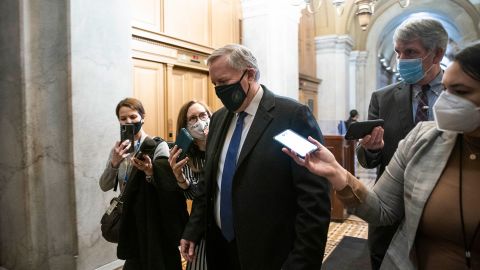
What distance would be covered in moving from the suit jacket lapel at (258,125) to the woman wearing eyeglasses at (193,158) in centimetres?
52

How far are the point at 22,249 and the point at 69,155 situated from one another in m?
0.95

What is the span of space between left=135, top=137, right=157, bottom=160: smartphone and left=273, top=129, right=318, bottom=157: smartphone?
124 cm

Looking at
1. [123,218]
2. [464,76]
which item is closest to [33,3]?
[123,218]

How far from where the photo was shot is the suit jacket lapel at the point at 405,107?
2.01 m

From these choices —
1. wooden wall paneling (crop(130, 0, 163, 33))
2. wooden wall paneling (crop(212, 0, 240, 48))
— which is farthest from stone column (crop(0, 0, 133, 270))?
wooden wall paneling (crop(212, 0, 240, 48))

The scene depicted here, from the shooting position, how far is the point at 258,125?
179 cm

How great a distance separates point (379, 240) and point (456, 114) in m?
1.03

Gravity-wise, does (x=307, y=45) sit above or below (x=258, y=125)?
above

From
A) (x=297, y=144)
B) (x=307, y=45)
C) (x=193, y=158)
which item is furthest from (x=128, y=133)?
(x=307, y=45)

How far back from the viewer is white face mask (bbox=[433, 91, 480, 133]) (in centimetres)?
118

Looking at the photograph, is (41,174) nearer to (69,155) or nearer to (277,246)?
(69,155)

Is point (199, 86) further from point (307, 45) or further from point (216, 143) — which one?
point (307, 45)

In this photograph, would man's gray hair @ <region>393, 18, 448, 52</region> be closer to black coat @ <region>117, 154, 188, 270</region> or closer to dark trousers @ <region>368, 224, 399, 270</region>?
dark trousers @ <region>368, 224, 399, 270</region>

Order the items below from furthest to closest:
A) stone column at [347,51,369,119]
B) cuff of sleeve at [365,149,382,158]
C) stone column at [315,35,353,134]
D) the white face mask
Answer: stone column at [347,51,369,119]
stone column at [315,35,353,134]
cuff of sleeve at [365,149,382,158]
the white face mask
